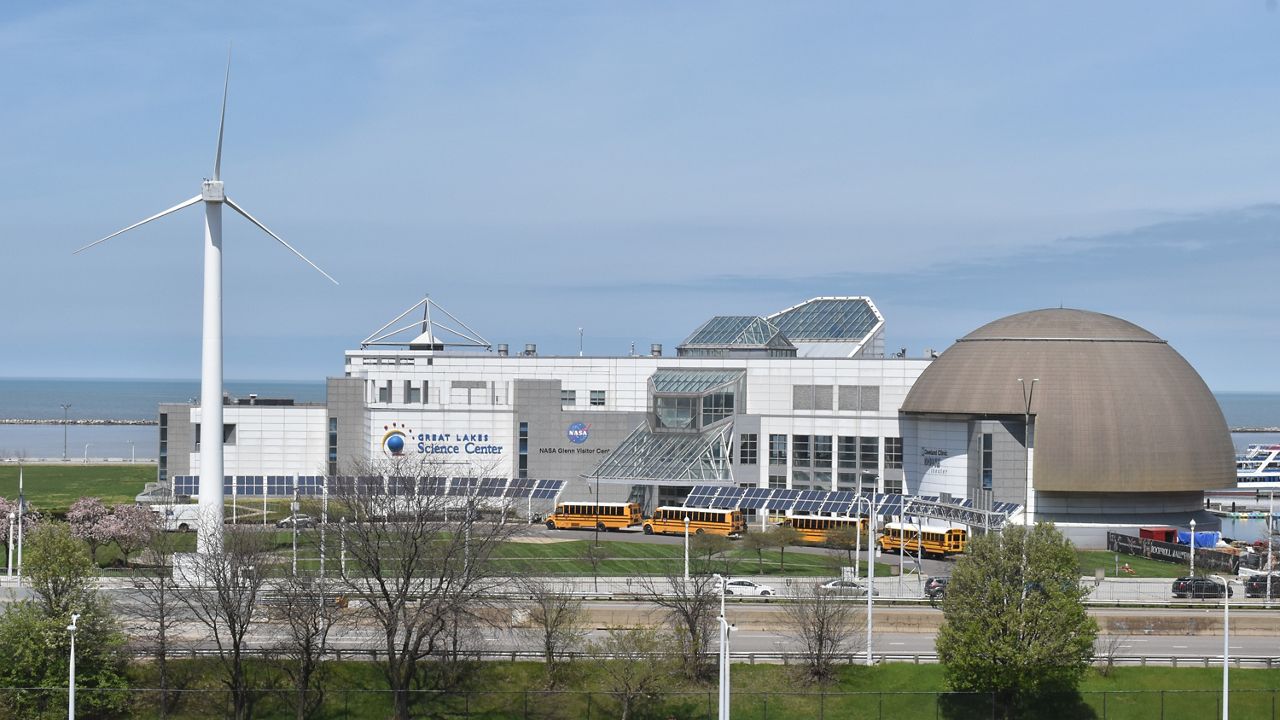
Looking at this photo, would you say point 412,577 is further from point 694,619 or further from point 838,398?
point 838,398

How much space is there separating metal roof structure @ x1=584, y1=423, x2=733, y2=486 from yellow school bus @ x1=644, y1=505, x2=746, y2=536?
6.39 metres

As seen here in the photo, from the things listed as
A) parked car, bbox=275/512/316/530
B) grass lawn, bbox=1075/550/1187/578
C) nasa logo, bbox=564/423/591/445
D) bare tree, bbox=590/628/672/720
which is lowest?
bare tree, bbox=590/628/672/720

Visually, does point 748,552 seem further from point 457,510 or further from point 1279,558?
point 1279,558

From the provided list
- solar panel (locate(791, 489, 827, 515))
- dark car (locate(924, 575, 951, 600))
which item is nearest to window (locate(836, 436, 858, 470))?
solar panel (locate(791, 489, 827, 515))

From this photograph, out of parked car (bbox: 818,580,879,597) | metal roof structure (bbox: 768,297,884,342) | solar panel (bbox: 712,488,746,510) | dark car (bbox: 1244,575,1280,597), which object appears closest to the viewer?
parked car (bbox: 818,580,879,597)

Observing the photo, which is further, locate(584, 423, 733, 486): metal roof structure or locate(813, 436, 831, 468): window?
locate(813, 436, 831, 468): window

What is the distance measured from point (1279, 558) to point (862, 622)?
125 feet

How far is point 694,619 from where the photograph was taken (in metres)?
64.4

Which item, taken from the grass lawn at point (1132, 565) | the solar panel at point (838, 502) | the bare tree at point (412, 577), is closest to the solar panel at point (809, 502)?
the solar panel at point (838, 502)

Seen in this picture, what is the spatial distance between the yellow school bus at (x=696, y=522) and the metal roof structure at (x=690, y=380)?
15.5 metres

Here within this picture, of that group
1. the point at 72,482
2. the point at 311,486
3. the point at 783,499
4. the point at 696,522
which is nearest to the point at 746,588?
the point at 696,522

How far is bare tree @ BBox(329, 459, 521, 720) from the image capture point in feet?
202

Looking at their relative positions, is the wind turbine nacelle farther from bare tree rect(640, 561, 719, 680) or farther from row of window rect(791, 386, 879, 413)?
row of window rect(791, 386, 879, 413)

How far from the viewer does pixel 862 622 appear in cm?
7006
